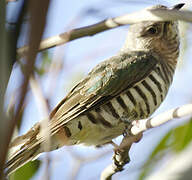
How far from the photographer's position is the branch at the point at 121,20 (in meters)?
1.12

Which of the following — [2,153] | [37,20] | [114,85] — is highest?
[114,85]

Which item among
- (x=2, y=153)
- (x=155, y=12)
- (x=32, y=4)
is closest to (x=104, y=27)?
(x=155, y=12)

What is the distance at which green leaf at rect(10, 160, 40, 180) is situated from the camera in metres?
2.56

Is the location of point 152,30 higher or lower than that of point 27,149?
higher

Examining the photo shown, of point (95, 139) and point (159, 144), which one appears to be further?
point (95, 139)

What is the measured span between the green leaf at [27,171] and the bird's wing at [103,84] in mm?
427

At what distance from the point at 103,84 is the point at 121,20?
88.5 inches

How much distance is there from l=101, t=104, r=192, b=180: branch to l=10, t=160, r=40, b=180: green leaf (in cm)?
55

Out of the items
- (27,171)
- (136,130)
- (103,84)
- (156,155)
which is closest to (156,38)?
(103,84)

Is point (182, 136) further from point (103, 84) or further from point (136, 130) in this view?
point (103, 84)

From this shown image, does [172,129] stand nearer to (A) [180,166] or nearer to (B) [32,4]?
(A) [180,166]

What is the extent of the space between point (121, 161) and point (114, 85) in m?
0.85

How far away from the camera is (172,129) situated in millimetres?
2615

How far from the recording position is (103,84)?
3.70 m
